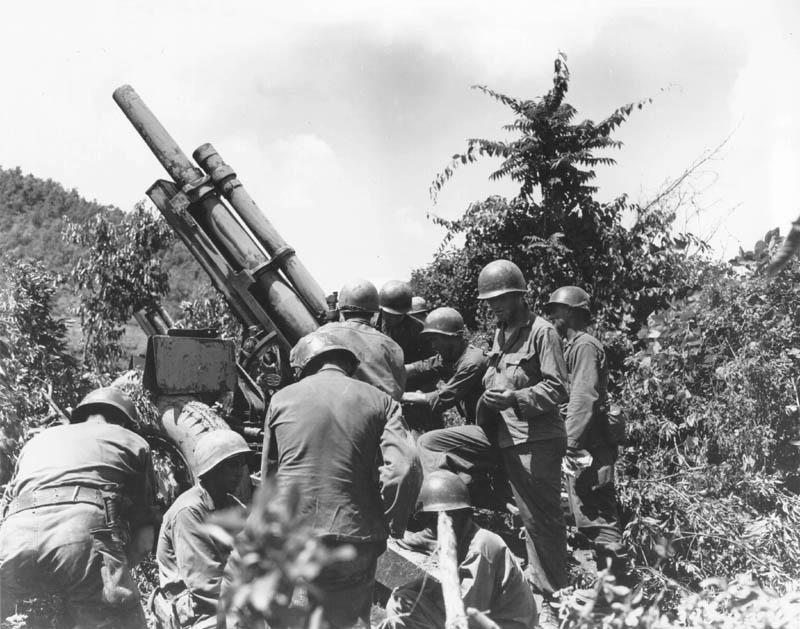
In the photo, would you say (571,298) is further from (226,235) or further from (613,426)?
(226,235)

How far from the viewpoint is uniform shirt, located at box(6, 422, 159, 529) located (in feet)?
13.2

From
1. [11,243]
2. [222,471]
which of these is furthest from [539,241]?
[11,243]

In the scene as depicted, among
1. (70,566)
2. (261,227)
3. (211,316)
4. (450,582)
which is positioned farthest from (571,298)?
(211,316)

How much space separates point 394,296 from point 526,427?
5.61 ft

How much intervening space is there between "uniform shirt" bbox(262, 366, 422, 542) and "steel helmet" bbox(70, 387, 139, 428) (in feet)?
4.94

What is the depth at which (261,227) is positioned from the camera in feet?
20.5

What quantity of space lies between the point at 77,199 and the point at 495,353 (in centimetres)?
2795

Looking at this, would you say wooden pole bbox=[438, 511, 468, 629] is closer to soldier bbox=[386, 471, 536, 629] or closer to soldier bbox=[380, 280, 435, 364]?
soldier bbox=[386, 471, 536, 629]

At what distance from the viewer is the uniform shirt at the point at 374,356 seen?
4668 millimetres

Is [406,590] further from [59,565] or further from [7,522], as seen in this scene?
[7,522]

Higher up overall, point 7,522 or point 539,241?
point 539,241

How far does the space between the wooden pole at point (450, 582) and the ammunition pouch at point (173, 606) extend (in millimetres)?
1614

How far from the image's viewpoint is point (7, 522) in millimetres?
3832

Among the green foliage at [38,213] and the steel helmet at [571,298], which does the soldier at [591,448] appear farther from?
the green foliage at [38,213]
